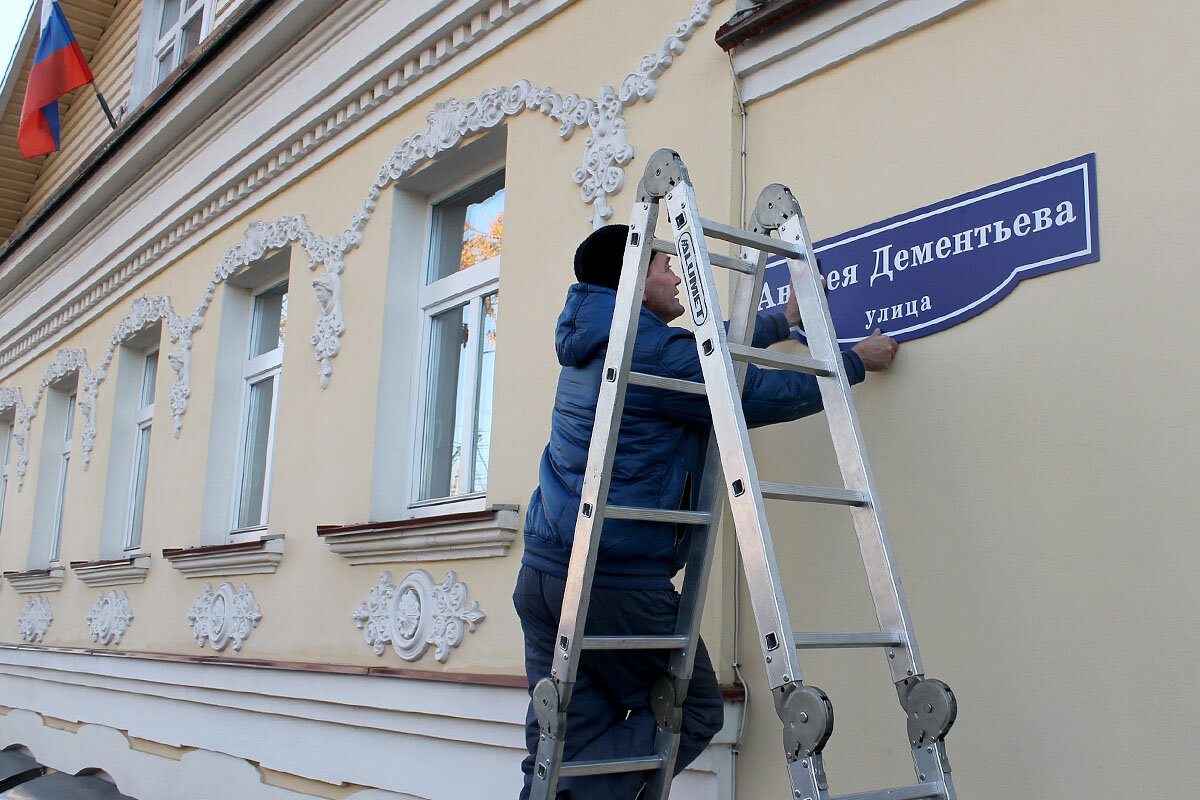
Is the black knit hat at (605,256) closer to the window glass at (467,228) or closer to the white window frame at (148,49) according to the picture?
the window glass at (467,228)

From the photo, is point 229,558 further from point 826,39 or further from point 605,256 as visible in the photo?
point 826,39

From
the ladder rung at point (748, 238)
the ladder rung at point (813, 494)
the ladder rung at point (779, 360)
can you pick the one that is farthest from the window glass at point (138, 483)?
the ladder rung at point (813, 494)

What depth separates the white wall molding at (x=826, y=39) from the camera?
2.95 metres

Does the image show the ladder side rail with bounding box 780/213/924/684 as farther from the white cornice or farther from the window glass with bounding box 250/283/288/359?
the window glass with bounding box 250/283/288/359

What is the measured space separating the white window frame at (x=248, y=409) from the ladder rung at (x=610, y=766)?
12.6 ft

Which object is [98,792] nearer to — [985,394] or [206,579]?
[206,579]

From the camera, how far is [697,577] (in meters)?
2.56

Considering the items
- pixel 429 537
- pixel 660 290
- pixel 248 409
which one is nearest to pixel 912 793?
pixel 660 290

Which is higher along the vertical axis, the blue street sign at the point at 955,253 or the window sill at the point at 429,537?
the blue street sign at the point at 955,253

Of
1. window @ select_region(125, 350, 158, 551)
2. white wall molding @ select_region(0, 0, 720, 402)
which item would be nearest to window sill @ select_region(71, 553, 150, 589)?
window @ select_region(125, 350, 158, 551)

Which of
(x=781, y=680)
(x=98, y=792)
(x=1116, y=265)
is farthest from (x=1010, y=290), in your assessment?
(x=98, y=792)

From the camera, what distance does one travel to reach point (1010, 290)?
8.60 ft

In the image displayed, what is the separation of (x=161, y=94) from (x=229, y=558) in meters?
3.10

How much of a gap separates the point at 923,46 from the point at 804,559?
140 cm
